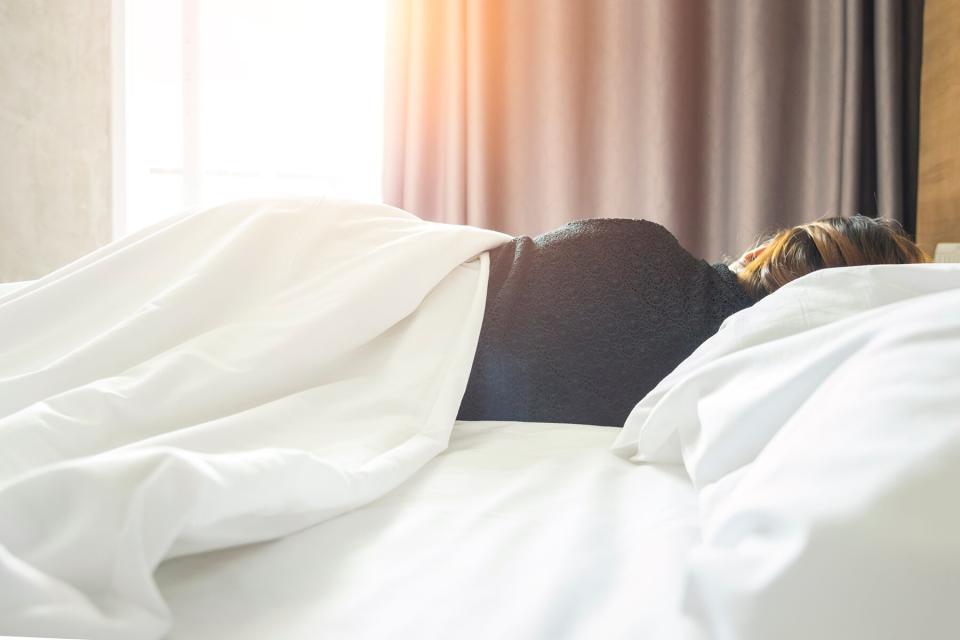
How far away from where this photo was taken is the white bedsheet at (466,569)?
0.38 metres

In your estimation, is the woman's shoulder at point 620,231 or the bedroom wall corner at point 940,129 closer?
the woman's shoulder at point 620,231

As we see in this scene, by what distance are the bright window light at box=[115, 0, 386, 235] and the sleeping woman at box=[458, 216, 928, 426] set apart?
221cm

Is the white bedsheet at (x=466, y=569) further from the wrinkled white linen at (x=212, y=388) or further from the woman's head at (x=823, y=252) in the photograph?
the woman's head at (x=823, y=252)

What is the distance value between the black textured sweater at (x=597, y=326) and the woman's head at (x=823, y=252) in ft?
0.13

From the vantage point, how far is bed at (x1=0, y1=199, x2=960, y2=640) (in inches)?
12.7

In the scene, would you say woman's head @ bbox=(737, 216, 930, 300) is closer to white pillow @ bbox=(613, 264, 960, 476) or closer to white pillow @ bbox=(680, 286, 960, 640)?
white pillow @ bbox=(613, 264, 960, 476)

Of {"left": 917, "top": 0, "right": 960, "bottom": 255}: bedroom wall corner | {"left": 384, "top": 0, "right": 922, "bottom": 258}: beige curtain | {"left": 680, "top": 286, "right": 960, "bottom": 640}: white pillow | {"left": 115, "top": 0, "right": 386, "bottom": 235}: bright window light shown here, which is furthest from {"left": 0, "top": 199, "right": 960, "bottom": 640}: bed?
{"left": 115, "top": 0, "right": 386, "bottom": 235}: bright window light

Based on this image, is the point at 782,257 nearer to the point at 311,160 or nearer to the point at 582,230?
the point at 582,230

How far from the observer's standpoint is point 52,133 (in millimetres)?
2504

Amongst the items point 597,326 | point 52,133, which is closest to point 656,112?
point 597,326

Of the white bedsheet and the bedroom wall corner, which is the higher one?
the bedroom wall corner

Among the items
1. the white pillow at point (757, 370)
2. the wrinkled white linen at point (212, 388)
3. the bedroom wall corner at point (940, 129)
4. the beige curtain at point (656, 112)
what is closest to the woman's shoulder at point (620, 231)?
the wrinkled white linen at point (212, 388)

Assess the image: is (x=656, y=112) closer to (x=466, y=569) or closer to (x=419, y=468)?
(x=419, y=468)

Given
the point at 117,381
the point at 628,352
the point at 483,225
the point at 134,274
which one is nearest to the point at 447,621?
the point at 117,381
